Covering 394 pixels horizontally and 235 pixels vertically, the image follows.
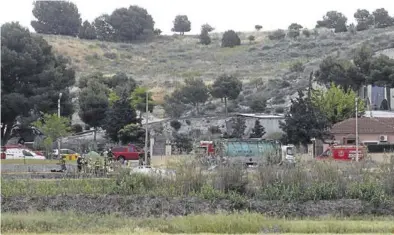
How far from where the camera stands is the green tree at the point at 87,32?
5679 inches

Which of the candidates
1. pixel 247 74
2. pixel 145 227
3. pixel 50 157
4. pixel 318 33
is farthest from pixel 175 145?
pixel 318 33

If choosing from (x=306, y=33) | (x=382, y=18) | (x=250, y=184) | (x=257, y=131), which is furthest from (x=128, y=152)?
(x=382, y=18)

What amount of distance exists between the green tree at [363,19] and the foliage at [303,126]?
8294 centimetres

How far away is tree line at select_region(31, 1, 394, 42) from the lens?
145 metres

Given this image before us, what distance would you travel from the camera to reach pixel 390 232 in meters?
16.3

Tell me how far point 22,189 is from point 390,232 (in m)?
13.0

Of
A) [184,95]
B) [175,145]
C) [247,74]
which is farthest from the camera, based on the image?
[247,74]

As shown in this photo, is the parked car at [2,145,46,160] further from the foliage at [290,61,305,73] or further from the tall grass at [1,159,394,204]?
the foliage at [290,61,305,73]

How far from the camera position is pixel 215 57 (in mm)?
123000

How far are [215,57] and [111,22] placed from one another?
34.7m

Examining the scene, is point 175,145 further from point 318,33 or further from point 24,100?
point 318,33

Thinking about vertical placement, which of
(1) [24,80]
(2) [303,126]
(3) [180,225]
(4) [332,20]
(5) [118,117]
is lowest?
(3) [180,225]

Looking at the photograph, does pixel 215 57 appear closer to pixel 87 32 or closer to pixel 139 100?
pixel 87 32

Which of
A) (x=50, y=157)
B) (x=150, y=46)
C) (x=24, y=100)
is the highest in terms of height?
(x=150, y=46)
